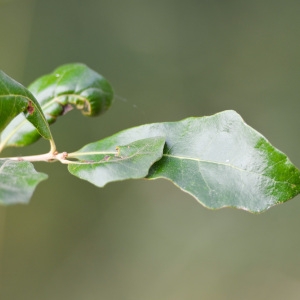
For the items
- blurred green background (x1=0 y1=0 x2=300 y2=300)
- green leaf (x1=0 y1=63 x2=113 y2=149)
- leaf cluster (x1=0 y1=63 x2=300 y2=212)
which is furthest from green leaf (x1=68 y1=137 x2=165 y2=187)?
blurred green background (x1=0 y1=0 x2=300 y2=300)

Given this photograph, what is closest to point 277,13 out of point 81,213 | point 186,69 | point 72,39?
point 186,69

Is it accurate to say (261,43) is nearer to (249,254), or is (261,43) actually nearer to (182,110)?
(182,110)

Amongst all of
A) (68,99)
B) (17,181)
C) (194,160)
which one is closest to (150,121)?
(68,99)

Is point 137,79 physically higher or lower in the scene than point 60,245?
higher

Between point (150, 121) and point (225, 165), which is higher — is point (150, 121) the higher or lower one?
the lower one

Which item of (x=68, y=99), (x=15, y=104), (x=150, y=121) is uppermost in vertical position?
(x=15, y=104)

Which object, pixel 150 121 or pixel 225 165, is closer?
pixel 225 165

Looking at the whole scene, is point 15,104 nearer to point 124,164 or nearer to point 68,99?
point 124,164
